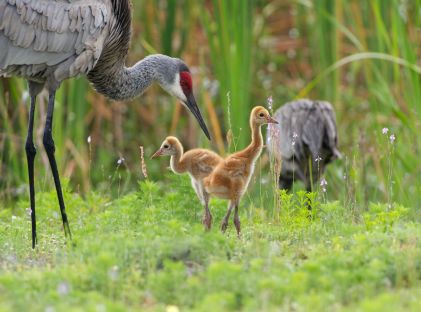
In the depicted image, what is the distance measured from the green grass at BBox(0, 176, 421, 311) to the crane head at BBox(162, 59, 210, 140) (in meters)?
1.50

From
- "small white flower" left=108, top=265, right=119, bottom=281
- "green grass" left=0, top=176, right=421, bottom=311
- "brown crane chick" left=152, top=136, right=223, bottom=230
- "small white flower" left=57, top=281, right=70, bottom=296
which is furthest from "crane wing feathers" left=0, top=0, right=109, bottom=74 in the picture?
"small white flower" left=57, top=281, right=70, bottom=296

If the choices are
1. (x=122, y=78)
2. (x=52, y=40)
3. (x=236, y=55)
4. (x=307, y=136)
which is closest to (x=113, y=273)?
(x=52, y=40)

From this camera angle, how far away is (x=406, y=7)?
1007 centimetres

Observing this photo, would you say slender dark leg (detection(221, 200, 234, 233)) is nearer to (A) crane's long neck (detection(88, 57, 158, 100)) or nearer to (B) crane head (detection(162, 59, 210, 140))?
(B) crane head (detection(162, 59, 210, 140))

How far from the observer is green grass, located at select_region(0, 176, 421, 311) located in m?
4.64

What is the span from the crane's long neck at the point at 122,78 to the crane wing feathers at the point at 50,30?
0.56m

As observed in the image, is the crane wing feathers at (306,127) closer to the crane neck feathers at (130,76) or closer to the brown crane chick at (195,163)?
the crane neck feathers at (130,76)

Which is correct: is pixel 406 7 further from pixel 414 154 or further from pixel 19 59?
pixel 19 59

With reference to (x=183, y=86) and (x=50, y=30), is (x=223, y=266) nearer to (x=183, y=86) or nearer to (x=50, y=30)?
(x=50, y=30)

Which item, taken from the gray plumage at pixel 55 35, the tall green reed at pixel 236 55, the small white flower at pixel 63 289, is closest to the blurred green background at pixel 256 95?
the tall green reed at pixel 236 55

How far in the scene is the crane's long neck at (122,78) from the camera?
25.6ft

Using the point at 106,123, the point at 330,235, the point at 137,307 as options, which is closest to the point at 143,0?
the point at 106,123

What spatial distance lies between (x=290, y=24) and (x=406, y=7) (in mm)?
3312

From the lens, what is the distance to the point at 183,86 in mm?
7949
